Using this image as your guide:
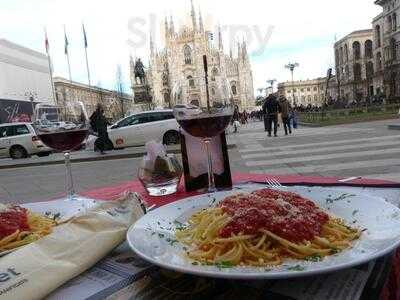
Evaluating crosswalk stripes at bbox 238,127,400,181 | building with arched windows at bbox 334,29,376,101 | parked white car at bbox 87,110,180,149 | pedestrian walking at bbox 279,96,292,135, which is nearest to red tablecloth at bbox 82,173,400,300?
crosswalk stripes at bbox 238,127,400,181

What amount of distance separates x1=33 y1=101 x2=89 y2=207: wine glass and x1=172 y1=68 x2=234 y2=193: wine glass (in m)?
0.42

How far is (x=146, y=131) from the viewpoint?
15766 mm

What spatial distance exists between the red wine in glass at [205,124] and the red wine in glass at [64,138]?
420mm

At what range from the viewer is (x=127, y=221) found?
3.33 ft

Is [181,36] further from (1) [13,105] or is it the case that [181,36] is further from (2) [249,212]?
(2) [249,212]

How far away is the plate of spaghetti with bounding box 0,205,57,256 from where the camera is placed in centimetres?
95

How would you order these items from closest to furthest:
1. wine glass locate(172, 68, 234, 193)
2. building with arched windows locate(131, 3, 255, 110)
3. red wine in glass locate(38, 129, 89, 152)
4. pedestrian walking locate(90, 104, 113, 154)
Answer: wine glass locate(172, 68, 234, 193), red wine in glass locate(38, 129, 89, 152), pedestrian walking locate(90, 104, 113, 154), building with arched windows locate(131, 3, 255, 110)

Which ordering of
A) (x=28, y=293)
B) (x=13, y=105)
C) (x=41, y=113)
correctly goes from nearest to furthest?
(x=28, y=293)
(x=41, y=113)
(x=13, y=105)

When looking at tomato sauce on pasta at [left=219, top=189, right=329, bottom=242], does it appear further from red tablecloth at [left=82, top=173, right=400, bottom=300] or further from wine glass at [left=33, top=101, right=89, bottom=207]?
wine glass at [left=33, top=101, right=89, bottom=207]

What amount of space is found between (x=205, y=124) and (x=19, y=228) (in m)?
0.64

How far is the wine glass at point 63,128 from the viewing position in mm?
1660

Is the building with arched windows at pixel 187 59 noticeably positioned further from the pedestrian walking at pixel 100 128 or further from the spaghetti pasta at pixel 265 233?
the spaghetti pasta at pixel 265 233

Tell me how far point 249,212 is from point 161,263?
8.3 inches

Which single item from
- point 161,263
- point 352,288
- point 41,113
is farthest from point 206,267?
point 41,113
